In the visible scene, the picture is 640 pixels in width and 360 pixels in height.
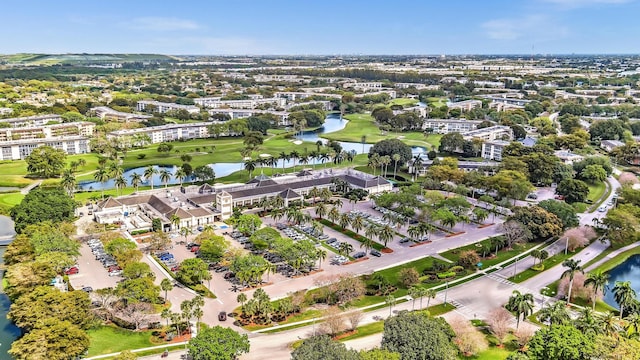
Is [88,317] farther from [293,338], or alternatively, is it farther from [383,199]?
[383,199]

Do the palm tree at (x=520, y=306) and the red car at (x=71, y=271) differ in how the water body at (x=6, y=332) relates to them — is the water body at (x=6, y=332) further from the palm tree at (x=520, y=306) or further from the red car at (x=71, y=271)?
the palm tree at (x=520, y=306)

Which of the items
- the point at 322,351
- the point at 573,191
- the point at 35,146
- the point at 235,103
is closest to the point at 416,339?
the point at 322,351

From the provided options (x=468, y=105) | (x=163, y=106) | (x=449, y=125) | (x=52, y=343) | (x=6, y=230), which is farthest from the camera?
(x=468, y=105)

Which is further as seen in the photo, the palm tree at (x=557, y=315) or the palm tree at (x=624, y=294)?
the palm tree at (x=624, y=294)

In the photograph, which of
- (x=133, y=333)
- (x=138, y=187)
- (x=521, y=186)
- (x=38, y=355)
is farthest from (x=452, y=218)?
(x=138, y=187)

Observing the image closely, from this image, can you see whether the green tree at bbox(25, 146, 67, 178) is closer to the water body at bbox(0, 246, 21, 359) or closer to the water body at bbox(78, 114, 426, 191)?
the water body at bbox(78, 114, 426, 191)

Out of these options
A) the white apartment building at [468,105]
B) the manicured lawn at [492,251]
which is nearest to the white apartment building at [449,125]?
the white apartment building at [468,105]

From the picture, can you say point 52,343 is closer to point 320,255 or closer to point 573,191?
point 320,255
